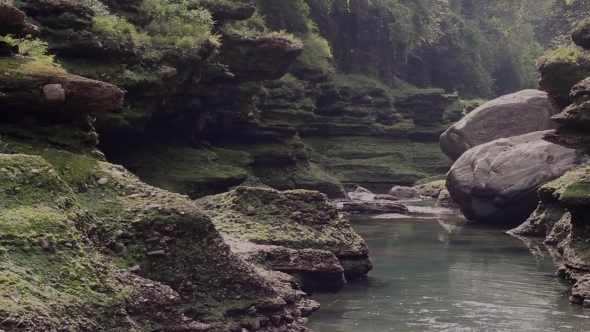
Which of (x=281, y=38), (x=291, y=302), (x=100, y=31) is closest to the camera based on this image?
(x=291, y=302)

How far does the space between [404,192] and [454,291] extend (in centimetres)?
2278

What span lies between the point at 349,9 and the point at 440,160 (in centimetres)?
1038

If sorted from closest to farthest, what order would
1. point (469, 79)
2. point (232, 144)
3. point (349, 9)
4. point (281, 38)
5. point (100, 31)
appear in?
point (100, 31)
point (281, 38)
point (232, 144)
point (349, 9)
point (469, 79)

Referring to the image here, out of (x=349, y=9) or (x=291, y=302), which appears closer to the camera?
(x=291, y=302)

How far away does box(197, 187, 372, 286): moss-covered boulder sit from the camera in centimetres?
1391

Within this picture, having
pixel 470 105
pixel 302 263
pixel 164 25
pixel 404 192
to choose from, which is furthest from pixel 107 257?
pixel 470 105

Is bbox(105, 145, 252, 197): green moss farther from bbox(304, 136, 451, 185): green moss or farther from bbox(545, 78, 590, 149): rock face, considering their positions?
bbox(304, 136, 451, 185): green moss

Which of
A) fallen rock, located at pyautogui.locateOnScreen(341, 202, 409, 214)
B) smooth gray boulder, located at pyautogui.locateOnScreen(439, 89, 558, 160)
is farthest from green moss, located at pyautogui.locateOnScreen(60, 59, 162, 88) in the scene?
smooth gray boulder, located at pyautogui.locateOnScreen(439, 89, 558, 160)

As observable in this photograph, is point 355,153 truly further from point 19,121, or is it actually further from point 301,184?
point 19,121

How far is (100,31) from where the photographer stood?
15.7 meters

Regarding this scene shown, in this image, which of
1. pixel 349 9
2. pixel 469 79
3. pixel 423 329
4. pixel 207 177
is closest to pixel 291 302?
pixel 423 329

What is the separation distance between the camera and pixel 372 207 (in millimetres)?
29312

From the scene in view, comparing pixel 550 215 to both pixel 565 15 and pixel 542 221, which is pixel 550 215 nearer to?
pixel 542 221

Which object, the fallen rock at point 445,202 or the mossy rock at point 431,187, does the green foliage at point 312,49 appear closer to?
the mossy rock at point 431,187
